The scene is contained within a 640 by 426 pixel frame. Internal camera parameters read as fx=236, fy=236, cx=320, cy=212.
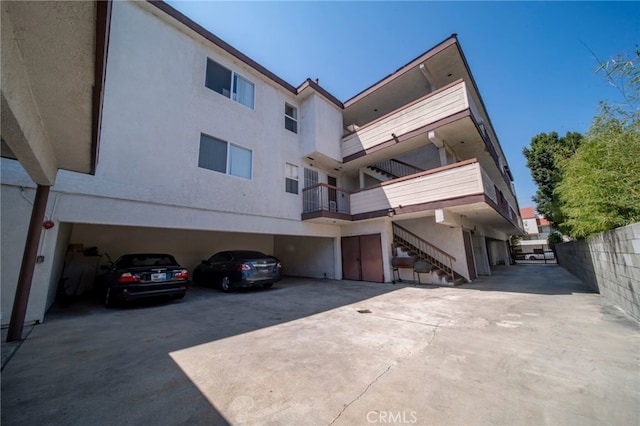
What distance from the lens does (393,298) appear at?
7223 mm

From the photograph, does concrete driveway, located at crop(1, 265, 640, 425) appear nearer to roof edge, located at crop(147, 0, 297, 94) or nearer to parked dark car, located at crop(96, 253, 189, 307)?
parked dark car, located at crop(96, 253, 189, 307)

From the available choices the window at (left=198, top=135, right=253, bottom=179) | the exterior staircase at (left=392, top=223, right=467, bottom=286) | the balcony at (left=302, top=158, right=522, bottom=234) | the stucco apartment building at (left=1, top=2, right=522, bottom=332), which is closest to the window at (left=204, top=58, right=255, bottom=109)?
the stucco apartment building at (left=1, top=2, right=522, bottom=332)

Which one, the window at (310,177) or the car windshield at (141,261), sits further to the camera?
the window at (310,177)

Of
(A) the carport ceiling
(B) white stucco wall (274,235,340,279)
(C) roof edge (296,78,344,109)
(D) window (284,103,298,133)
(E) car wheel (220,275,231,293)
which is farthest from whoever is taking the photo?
(B) white stucco wall (274,235,340,279)

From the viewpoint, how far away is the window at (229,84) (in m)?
8.74

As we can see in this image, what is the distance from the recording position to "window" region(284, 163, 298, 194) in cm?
1041

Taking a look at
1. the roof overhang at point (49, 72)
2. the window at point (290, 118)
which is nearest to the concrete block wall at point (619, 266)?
the roof overhang at point (49, 72)

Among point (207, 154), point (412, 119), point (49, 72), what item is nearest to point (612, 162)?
point (412, 119)

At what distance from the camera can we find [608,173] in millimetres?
4484

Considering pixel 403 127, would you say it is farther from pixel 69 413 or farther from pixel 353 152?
pixel 69 413

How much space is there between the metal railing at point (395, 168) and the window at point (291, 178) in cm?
455

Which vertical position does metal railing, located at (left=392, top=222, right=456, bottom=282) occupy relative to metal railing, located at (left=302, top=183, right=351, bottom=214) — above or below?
below

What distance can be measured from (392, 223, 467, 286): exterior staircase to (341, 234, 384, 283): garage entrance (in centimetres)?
105

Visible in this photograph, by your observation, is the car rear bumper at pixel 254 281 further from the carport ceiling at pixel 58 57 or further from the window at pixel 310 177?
the carport ceiling at pixel 58 57
